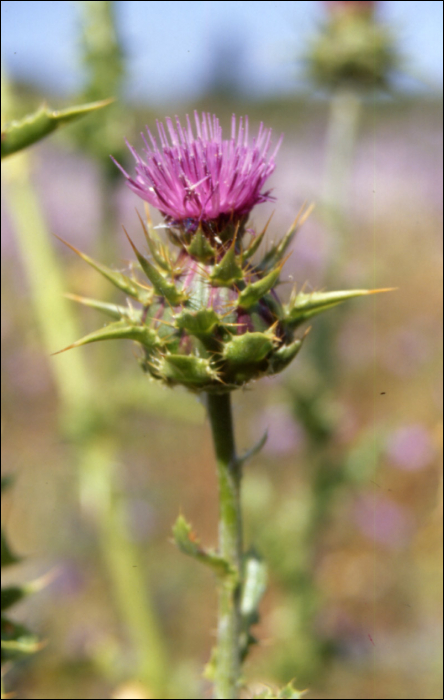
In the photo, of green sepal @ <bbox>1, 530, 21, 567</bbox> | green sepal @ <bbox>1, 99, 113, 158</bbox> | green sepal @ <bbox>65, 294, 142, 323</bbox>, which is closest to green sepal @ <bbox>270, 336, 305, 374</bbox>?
green sepal @ <bbox>65, 294, 142, 323</bbox>

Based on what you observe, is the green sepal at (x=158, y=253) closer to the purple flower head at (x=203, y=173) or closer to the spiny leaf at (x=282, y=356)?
the purple flower head at (x=203, y=173)

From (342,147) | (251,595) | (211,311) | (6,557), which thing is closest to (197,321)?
(211,311)

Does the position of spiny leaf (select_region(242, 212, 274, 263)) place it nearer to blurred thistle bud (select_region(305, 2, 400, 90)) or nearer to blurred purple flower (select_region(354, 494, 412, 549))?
blurred thistle bud (select_region(305, 2, 400, 90))

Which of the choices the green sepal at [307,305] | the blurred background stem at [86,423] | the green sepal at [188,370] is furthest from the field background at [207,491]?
the green sepal at [188,370]

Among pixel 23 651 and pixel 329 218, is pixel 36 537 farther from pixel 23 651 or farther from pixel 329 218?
pixel 23 651

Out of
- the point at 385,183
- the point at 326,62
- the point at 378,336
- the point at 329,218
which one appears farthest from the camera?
the point at 385,183

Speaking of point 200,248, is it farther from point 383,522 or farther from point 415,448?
point 383,522

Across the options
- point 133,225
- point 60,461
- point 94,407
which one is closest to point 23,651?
point 94,407
